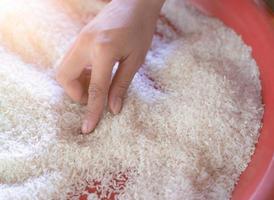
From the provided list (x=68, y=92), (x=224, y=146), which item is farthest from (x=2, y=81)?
(x=224, y=146)

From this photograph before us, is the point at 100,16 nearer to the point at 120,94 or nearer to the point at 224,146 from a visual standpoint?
the point at 120,94

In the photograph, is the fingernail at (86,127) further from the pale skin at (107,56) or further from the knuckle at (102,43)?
the knuckle at (102,43)

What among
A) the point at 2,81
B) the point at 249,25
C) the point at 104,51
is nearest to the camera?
the point at 104,51

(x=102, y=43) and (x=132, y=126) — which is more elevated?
(x=102, y=43)

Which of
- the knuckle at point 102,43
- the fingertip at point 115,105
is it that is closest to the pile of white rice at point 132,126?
the fingertip at point 115,105

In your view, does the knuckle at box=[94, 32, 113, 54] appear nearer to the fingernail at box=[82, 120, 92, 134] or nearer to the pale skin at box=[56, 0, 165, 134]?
the pale skin at box=[56, 0, 165, 134]

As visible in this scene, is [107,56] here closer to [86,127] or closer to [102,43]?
[102,43]

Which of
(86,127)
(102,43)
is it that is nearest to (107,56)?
(102,43)
